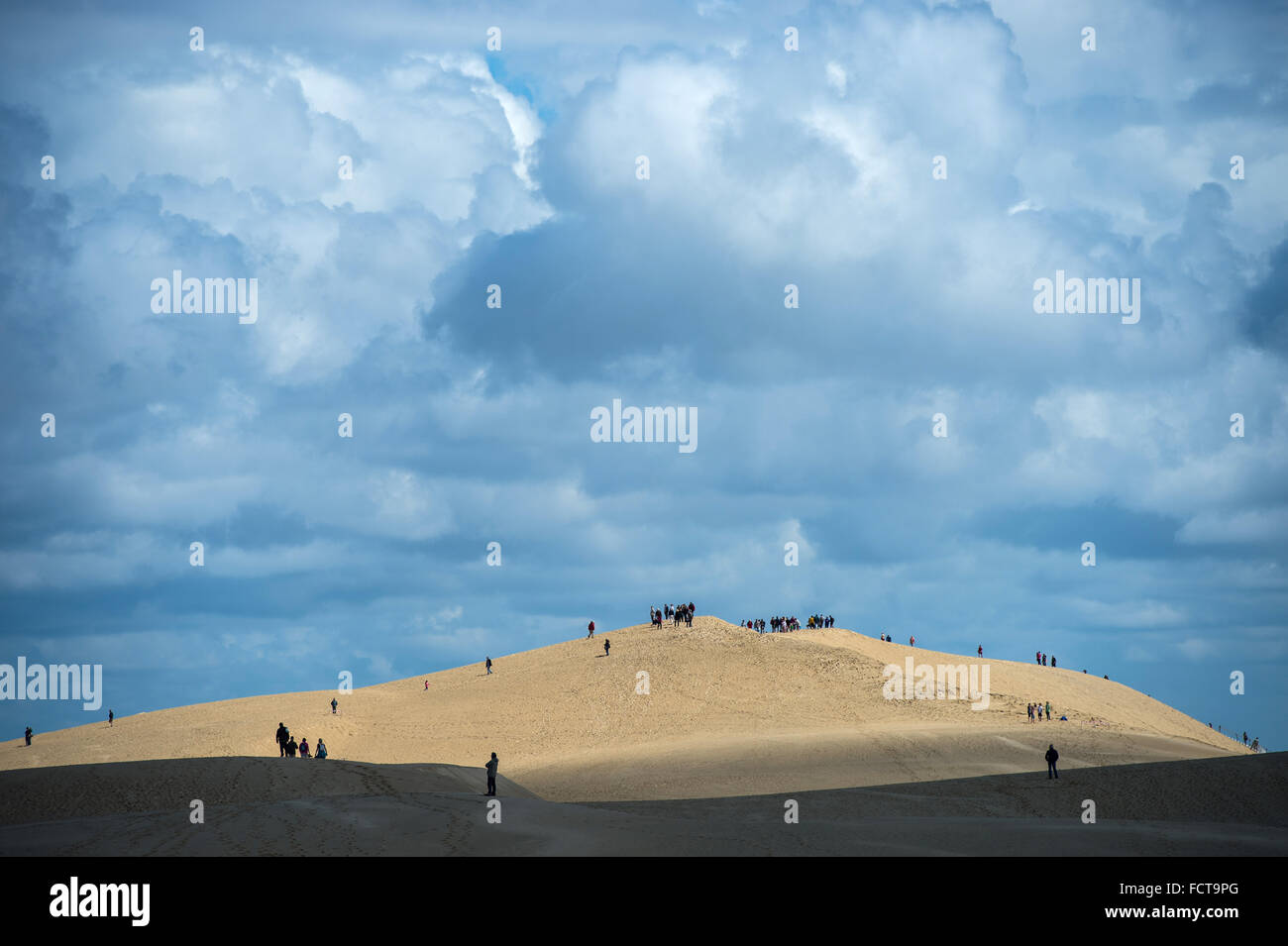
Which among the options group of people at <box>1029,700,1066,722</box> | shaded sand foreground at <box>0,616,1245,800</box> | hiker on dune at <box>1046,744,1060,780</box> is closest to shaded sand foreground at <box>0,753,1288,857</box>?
hiker on dune at <box>1046,744,1060,780</box>

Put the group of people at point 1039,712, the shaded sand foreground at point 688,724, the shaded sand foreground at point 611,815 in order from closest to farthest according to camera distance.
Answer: the shaded sand foreground at point 611,815 → the shaded sand foreground at point 688,724 → the group of people at point 1039,712

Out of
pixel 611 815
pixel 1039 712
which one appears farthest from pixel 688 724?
pixel 611 815

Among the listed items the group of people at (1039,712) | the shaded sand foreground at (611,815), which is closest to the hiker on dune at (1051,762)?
the shaded sand foreground at (611,815)

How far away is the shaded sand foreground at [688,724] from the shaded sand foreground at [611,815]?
17.8ft

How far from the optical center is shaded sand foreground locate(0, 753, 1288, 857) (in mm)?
22688

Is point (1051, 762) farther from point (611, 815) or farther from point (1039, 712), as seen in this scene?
point (1039, 712)

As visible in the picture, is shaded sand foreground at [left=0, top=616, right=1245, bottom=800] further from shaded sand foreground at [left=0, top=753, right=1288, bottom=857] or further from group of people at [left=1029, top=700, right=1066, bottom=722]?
shaded sand foreground at [left=0, top=753, right=1288, bottom=857]

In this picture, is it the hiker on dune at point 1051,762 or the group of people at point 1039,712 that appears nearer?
the hiker on dune at point 1051,762

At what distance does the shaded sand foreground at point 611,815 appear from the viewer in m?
22.7

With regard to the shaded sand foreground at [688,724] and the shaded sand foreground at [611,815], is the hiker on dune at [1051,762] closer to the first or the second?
the shaded sand foreground at [611,815]
